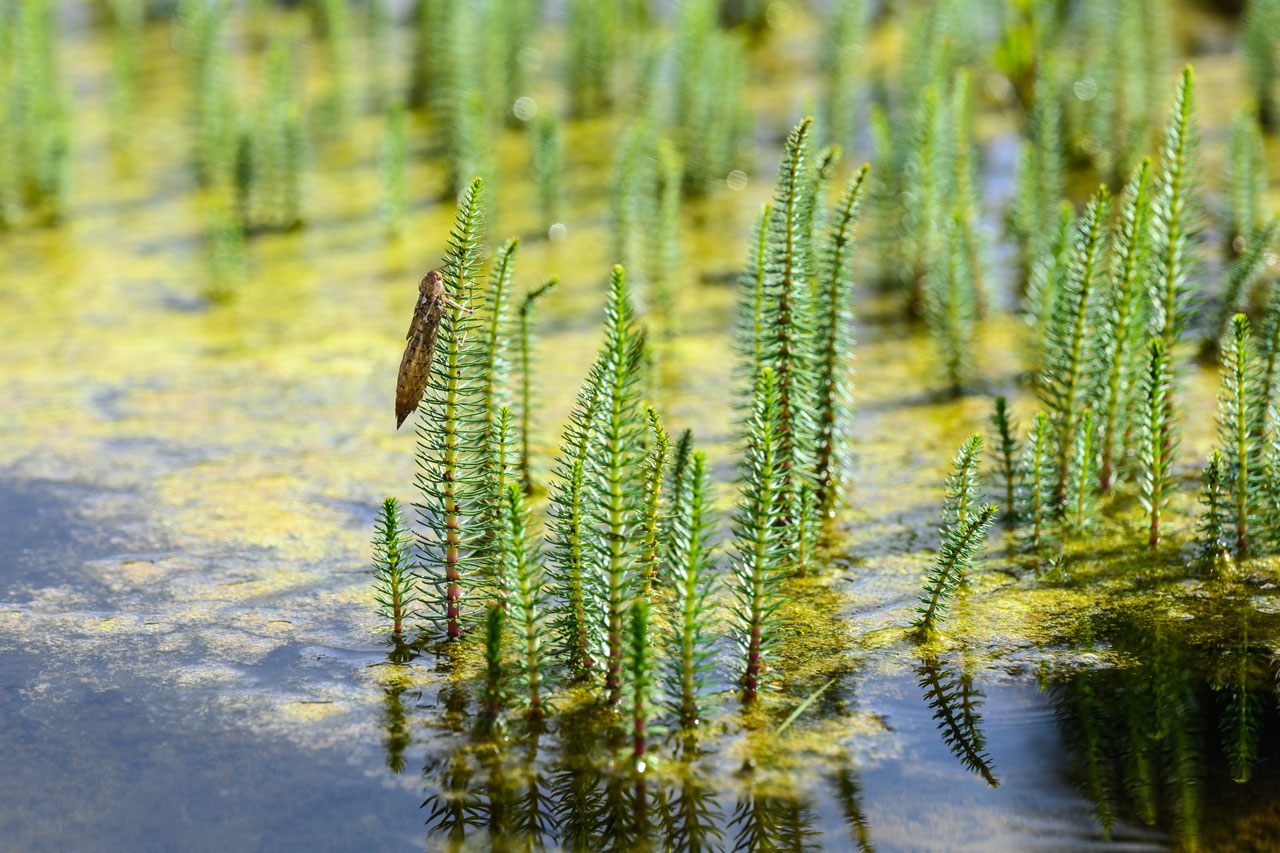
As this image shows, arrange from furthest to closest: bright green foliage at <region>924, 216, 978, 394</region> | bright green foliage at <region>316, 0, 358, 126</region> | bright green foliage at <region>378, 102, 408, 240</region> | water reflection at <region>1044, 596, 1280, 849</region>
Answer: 1. bright green foliage at <region>316, 0, 358, 126</region>
2. bright green foliage at <region>378, 102, 408, 240</region>
3. bright green foliage at <region>924, 216, 978, 394</region>
4. water reflection at <region>1044, 596, 1280, 849</region>

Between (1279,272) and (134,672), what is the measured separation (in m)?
5.04

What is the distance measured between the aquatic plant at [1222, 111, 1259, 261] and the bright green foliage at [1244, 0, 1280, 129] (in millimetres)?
1978

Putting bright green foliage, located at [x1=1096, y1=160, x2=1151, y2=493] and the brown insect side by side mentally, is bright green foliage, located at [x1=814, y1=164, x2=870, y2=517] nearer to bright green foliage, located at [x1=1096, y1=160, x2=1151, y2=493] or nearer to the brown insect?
bright green foliage, located at [x1=1096, y1=160, x2=1151, y2=493]

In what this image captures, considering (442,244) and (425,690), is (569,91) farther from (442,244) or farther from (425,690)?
(425,690)

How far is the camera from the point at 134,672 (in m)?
3.27

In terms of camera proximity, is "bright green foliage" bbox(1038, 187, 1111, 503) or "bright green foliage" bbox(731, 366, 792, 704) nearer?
"bright green foliage" bbox(731, 366, 792, 704)

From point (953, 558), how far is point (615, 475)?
98 centimetres

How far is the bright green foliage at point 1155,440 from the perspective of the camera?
3602mm

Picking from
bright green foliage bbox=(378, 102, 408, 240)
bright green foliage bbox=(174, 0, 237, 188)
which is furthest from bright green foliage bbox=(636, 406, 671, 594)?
bright green foliage bbox=(174, 0, 237, 188)

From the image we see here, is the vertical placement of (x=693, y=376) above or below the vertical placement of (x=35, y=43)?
below

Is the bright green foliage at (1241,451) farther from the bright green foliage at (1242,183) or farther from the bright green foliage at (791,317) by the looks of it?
the bright green foliage at (1242,183)

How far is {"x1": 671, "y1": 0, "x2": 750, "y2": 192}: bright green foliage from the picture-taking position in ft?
23.0

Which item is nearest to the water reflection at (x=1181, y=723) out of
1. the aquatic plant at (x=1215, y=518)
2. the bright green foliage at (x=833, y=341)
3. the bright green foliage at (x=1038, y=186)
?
the aquatic plant at (x=1215, y=518)

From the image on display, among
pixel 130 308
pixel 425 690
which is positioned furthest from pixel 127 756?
pixel 130 308
